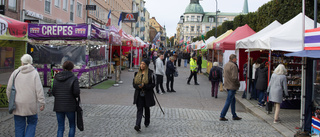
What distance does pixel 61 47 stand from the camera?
1360 cm

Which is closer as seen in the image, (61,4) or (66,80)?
(66,80)

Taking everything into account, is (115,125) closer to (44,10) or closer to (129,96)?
(129,96)

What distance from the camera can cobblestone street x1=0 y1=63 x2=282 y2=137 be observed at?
6.70 metres

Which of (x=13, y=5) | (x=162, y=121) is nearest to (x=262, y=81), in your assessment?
(x=162, y=121)

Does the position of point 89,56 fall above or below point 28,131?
above

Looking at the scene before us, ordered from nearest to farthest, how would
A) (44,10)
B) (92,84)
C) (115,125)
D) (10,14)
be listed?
(115,125)
(92,84)
(10,14)
(44,10)

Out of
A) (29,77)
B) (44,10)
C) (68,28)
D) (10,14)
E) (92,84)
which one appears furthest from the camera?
(44,10)

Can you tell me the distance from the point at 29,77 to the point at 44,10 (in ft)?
59.3

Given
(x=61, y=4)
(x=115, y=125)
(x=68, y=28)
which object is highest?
(x=61, y=4)

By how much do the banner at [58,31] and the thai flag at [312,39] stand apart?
30.3 ft

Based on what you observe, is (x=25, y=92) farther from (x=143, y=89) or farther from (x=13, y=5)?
(x=13, y=5)

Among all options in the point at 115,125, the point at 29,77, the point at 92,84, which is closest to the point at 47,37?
the point at 92,84

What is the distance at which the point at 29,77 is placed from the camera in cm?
495

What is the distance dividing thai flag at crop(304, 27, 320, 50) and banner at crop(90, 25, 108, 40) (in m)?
9.24
